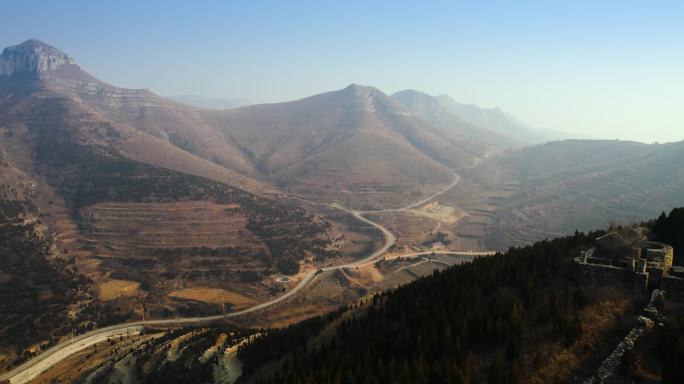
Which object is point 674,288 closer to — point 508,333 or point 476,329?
point 508,333

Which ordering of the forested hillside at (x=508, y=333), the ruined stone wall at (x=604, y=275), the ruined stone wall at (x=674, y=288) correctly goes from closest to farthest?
the forested hillside at (x=508, y=333)
the ruined stone wall at (x=674, y=288)
the ruined stone wall at (x=604, y=275)

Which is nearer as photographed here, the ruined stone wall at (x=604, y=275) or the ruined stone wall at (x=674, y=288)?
the ruined stone wall at (x=674, y=288)

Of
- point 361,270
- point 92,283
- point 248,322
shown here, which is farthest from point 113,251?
point 361,270

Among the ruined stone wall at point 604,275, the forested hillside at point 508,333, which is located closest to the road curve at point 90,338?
the forested hillside at point 508,333

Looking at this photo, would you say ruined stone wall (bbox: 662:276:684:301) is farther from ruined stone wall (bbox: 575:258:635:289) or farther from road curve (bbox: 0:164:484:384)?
road curve (bbox: 0:164:484:384)

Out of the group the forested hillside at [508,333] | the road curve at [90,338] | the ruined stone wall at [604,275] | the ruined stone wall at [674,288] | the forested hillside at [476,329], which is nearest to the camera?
the forested hillside at [508,333]

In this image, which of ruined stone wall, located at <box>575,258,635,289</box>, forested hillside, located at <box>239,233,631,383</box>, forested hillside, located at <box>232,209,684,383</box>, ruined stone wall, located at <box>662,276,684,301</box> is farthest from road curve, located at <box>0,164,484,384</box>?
ruined stone wall, located at <box>662,276,684,301</box>

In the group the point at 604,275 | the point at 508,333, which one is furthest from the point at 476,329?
the point at 604,275

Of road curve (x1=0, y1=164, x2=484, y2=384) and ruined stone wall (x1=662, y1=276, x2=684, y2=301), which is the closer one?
ruined stone wall (x1=662, y1=276, x2=684, y2=301)

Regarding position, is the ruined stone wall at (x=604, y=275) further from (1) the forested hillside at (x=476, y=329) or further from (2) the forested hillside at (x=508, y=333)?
(1) the forested hillside at (x=476, y=329)

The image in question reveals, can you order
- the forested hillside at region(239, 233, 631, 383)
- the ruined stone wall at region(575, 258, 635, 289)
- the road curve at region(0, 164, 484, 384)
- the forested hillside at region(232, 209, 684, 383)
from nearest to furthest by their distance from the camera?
the forested hillside at region(232, 209, 684, 383)
the forested hillside at region(239, 233, 631, 383)
the ruined stone wall at region(575, 258, 635, 289)
the road curve at region(0, 164, 484, 384)

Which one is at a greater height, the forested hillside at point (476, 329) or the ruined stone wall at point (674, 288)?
the ruined stone wall at point (674, 288)

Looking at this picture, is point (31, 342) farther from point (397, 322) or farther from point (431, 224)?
point (431, 224)
